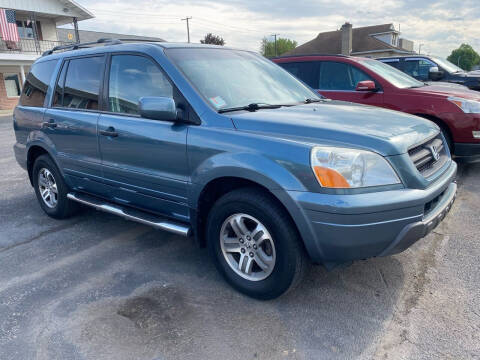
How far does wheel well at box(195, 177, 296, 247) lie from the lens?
2910mm

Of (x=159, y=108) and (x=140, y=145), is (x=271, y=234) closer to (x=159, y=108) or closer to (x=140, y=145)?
(x=159, y=108)

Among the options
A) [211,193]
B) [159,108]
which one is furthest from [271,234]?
[159,108]

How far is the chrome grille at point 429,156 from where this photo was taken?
2781 mm

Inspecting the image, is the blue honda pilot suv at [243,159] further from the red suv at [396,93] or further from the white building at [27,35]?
the white building at [27,35]

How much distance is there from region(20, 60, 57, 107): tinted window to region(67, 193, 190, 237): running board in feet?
4.21

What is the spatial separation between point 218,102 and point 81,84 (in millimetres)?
1782

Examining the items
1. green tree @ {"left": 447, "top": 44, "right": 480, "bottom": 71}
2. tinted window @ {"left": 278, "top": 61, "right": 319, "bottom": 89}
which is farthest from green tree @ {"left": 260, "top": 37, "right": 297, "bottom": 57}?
tinted window @ {"left": 278, "top": 61, "right": 319, "bottom": 89}

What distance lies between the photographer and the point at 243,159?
2.72 m

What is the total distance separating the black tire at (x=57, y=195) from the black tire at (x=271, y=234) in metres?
2.31

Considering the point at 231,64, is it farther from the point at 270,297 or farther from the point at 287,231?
the point at 270,297

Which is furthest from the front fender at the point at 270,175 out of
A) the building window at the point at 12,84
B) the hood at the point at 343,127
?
the building window at the point at 12,84

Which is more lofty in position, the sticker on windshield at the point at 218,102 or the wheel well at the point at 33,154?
the sticker on windshield at the point at 218,102

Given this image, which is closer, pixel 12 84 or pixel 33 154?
pixel 33 154

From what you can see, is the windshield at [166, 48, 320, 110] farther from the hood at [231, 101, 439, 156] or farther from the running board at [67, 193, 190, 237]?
the running board at [67, 193, 190, 237]
